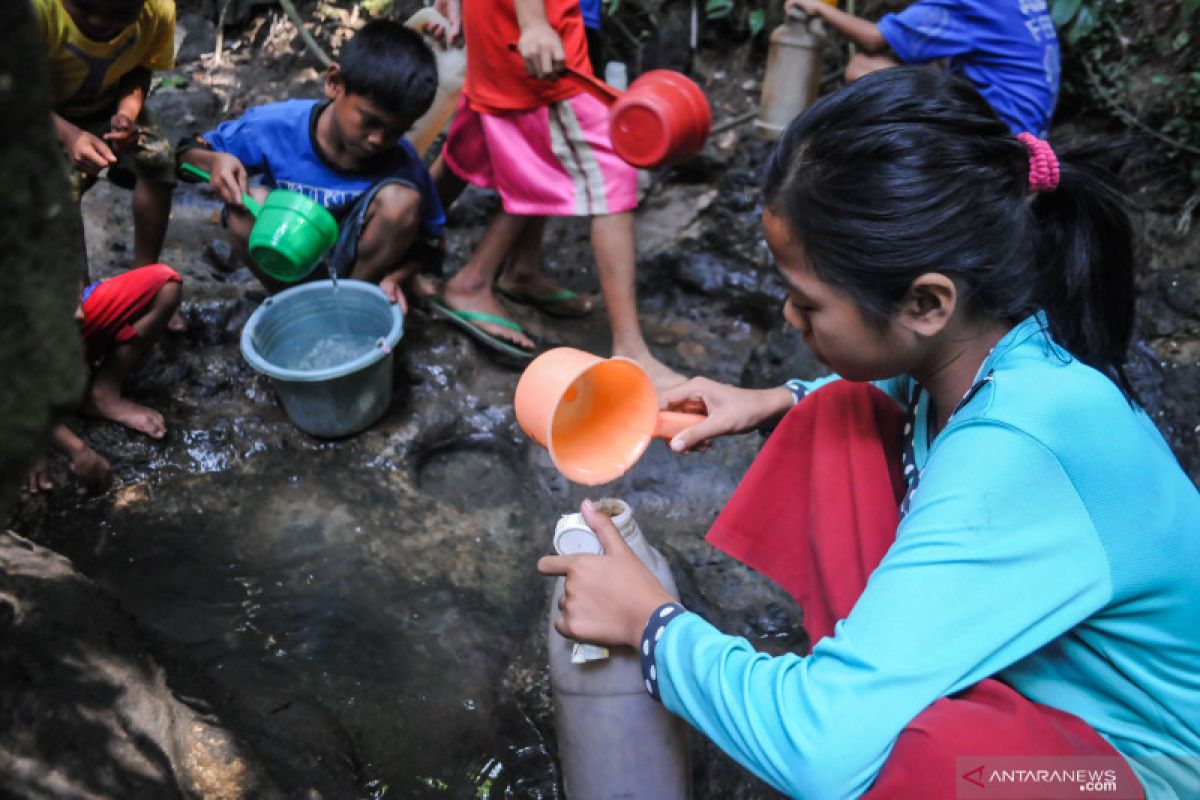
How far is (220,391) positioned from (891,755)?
256 centimetres

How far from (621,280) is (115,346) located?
5.37 ft

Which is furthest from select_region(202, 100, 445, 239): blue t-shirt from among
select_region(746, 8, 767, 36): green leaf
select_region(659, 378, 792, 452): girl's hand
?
select_region(746, 8, 767, 36): green leaf

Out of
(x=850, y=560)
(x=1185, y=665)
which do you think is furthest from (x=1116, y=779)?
(x=850, y=560)

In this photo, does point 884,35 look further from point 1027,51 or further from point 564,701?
point 564,701

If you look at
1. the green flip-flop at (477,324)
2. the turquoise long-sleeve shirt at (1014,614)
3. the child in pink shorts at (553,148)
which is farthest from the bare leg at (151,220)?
the turquoise long-sleeve shirt at (1014,614)

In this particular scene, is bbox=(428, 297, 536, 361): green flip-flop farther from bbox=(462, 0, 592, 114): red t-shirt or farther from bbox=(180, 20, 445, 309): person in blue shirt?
bbox=(462, 0, 592, 114): red t-shirt

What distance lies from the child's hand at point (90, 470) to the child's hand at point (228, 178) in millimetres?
914

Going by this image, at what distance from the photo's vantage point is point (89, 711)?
53.5 inches

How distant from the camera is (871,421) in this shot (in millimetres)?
1779

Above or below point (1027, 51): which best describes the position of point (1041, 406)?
above

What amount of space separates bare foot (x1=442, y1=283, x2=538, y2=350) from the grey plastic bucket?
15.0 inches

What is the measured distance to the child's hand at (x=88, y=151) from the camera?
2.59m

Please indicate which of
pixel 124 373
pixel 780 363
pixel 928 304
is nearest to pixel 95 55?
pixel 124 373

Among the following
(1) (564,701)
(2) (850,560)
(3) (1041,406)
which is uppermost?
(3) (1041,406)
